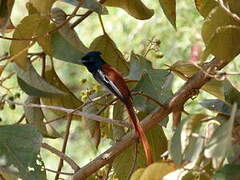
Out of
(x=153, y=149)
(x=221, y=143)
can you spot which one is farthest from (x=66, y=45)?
(x=221, y=143)

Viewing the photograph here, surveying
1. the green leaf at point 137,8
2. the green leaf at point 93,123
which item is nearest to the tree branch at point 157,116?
the green leaf at point 93,123

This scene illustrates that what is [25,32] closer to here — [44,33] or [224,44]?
[44,33]

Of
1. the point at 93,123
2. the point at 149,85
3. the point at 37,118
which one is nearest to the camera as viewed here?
the point at 149,85

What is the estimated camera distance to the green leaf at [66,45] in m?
2.18

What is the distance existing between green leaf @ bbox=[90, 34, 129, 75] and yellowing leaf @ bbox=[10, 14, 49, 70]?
33cm

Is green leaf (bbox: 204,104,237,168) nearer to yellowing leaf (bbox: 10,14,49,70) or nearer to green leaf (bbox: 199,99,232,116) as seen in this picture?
green leaf (bbox: 199,99,232,116)

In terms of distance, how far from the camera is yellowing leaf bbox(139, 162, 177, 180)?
1477 millimetres

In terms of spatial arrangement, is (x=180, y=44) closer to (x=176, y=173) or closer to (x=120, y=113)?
(x=120, y=113)

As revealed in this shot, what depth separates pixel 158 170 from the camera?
1480 mm

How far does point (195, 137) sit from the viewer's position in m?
1.46

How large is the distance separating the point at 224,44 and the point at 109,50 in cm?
79

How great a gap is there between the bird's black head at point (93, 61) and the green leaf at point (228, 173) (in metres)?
0.80

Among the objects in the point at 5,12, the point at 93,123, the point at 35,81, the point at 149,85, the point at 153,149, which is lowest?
the point at 153,149

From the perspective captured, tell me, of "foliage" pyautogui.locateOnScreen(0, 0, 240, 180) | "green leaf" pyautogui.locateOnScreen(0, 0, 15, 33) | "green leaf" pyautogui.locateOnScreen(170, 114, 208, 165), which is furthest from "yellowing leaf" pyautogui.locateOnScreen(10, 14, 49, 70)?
"green leaf" pyautogui.locateOnScreen(170, 114, 208, 165)
